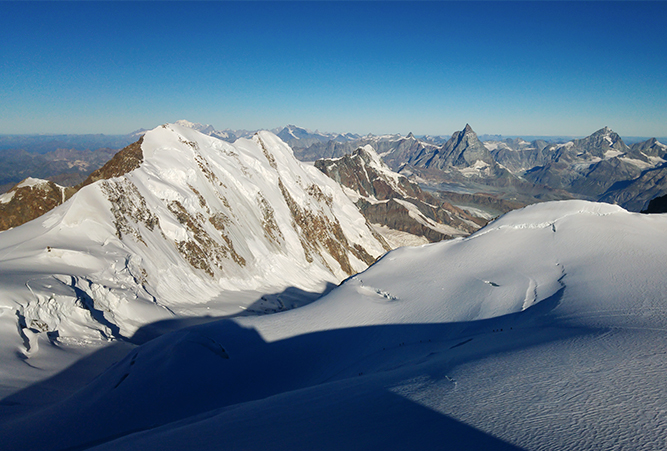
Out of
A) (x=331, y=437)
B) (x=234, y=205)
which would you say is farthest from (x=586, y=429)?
(x=234, y=205)

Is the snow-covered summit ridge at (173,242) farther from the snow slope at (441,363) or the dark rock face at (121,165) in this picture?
the snow slope at (441,363)

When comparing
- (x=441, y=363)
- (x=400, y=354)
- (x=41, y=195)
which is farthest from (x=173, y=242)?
(x=441, y=363)

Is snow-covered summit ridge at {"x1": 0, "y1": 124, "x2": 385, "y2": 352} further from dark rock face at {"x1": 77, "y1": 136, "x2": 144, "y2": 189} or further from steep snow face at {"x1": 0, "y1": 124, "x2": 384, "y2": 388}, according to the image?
dark rock face at {"x1": 77, "y1": 136, "x2": 144, "y2": 189}

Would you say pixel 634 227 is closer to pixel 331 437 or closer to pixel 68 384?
pixel 331 437

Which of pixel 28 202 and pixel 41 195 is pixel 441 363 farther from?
pixel 41 195

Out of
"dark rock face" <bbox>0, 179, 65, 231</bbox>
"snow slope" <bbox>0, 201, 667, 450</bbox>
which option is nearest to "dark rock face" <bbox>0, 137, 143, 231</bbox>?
"dark rock face" <bbox>0, 179, 65, 231</bbox>
